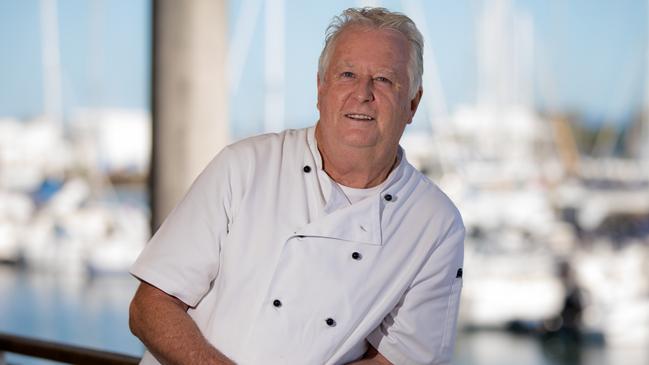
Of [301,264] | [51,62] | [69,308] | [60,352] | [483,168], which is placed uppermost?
[301,264]

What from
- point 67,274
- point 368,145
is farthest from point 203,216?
point 67,274

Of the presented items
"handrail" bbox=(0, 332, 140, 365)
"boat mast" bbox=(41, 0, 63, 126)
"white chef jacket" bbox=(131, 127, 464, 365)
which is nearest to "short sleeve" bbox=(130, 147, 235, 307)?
"white chef jacket" bbox=(131, 127, 464, 365)

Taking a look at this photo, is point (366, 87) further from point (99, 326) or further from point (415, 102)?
point (99, 326)

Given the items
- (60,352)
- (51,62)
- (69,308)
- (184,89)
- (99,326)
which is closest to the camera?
(60,352)

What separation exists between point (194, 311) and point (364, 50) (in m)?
0.47

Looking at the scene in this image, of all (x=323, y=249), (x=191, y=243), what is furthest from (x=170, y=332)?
(x=323, y=249)

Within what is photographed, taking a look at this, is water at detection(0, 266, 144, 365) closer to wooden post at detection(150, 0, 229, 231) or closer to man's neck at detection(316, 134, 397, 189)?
wooden post at detection(150, 0, 229, 231)

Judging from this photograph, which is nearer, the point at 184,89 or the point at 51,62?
the point at 184,89

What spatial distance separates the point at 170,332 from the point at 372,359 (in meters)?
0.32

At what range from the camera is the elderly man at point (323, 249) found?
4.98 feet

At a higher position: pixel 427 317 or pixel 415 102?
pixel 415 102

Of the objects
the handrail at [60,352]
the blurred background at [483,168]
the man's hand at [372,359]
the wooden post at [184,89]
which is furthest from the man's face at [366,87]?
the blurred background at [483,168]

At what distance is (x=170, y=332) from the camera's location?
1503mm

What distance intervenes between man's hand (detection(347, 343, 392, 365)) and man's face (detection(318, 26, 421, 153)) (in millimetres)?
320
